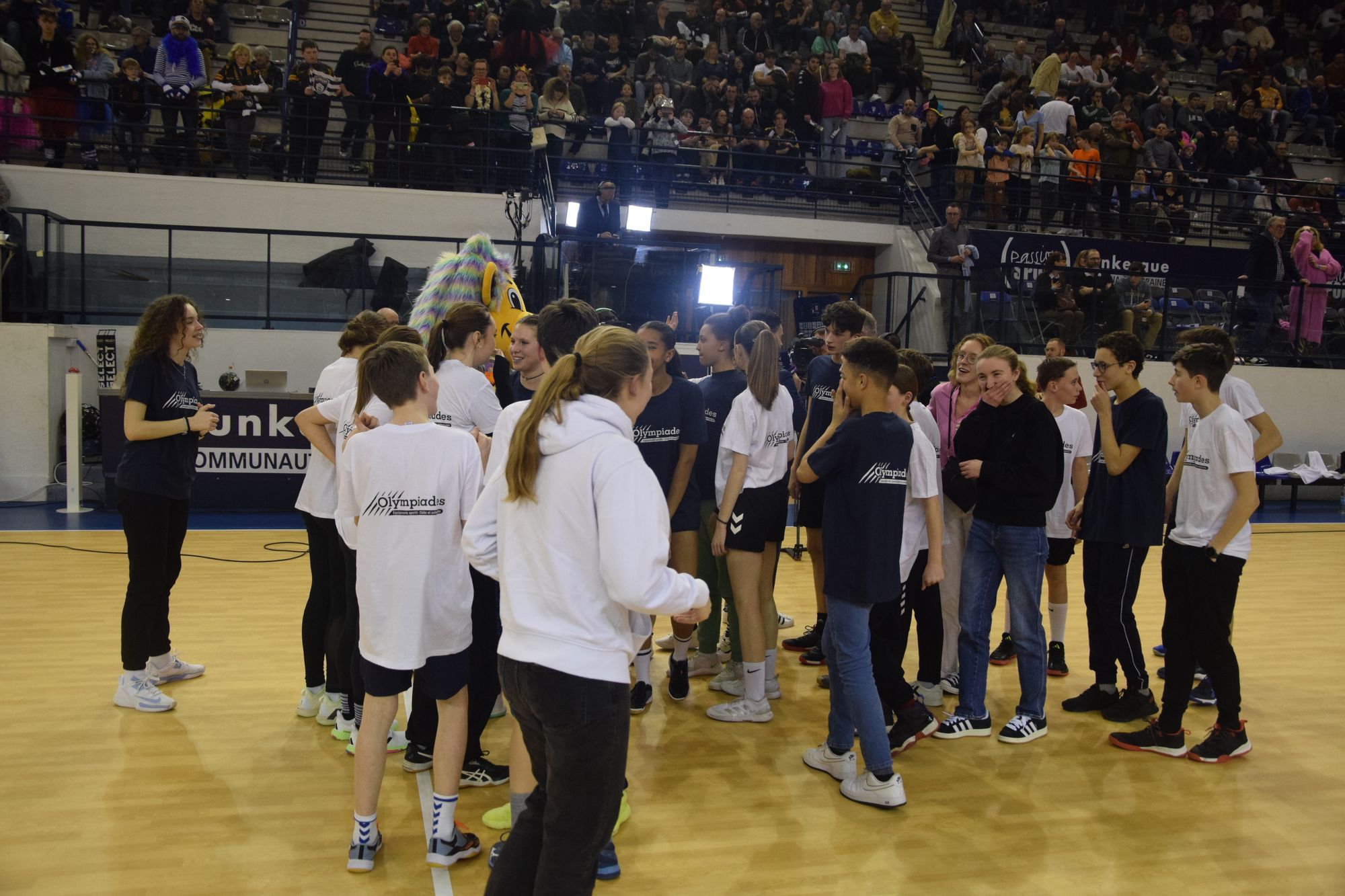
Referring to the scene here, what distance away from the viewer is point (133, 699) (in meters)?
4.44

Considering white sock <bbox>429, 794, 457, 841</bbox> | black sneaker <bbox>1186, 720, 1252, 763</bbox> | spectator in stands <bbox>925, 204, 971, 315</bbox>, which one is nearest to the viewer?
white sock <bbox>429, 794, 457, 841</bbox>

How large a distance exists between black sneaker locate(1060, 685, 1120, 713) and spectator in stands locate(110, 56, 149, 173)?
1125 cm

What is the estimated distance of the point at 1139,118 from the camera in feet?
55.5

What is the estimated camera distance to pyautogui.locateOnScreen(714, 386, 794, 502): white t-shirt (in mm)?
4348

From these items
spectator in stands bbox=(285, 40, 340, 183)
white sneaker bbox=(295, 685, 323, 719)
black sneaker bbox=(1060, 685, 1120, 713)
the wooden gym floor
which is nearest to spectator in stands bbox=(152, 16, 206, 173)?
spectator in stands bbox=(285, 40, 340, 183)

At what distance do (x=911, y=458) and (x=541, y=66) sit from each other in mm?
11558

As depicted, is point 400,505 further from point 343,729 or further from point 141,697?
point 141,697

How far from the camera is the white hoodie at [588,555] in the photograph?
88.7 inches

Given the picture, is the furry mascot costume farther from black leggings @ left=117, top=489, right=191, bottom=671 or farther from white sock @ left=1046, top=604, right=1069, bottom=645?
white sock @ left=1046, top=604, right=1069, bottom=645

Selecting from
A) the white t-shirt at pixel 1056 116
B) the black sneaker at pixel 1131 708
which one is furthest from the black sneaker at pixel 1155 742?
the white t-shirt at pixel 1056 116

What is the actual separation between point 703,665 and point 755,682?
2.49ft

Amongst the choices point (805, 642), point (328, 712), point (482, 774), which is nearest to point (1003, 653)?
point (805, 642)

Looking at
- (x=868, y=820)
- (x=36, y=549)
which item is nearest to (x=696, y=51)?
(x=36, y=549)

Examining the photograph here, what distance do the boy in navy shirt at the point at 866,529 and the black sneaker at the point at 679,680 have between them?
1.25 metres
